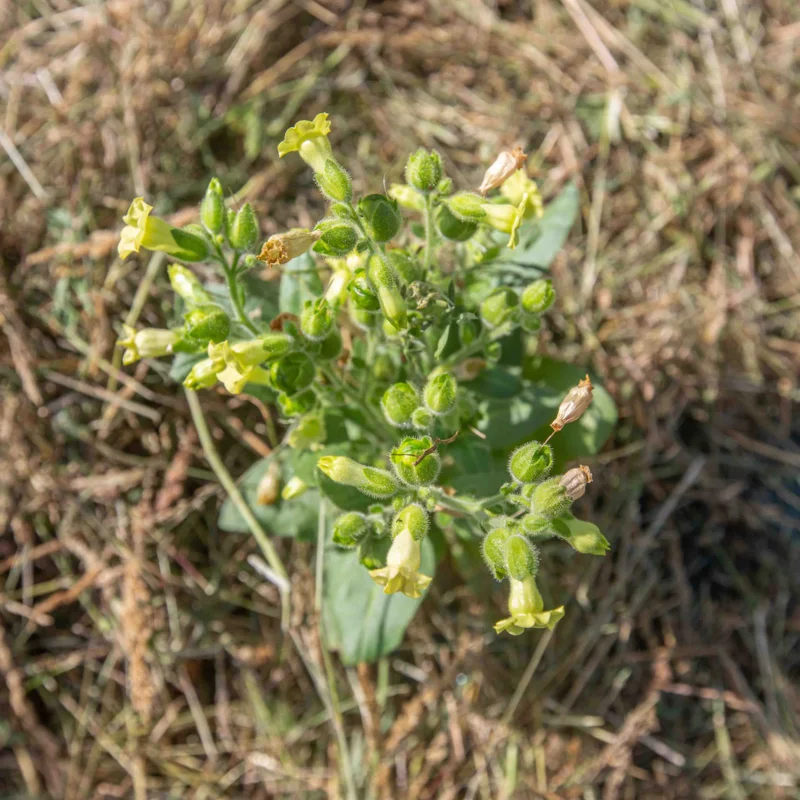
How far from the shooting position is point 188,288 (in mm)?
2205

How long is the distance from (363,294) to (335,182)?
0.28m

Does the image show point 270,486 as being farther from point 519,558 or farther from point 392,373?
point 519,558

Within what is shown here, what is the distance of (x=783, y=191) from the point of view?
361 centimetres

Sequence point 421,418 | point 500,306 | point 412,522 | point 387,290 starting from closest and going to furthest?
1. point 387,290
2. point 412,522
3. point 421,418
4. point 500,306

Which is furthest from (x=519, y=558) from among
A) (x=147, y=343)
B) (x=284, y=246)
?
(x=147, y=343)

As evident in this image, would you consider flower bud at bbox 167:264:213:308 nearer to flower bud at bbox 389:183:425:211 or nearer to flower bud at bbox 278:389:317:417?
flower bud at bbox 278:389:317:417

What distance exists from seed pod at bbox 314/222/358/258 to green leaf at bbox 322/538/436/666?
1.14 m

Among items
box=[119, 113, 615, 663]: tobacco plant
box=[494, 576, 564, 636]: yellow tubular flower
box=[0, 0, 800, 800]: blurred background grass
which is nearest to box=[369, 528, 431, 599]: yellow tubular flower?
box=[119, 113, 615, 663]: tobacco plant

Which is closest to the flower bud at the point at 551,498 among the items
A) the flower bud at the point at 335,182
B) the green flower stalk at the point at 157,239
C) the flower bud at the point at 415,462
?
the flower bud at the point at 415,462

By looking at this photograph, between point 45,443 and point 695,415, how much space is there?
2.83m

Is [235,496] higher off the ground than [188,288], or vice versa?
[188,288]

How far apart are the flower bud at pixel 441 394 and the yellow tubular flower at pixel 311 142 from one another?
598mm

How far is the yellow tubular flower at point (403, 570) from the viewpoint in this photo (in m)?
1.87

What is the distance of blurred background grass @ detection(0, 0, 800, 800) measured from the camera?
10.7 ft
